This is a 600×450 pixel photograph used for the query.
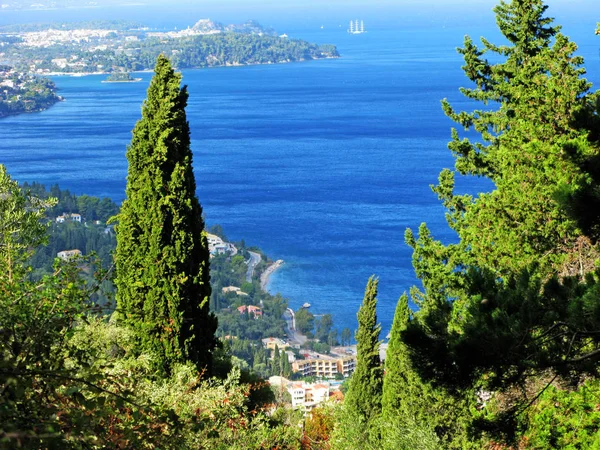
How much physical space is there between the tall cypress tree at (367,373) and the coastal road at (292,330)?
24.0m

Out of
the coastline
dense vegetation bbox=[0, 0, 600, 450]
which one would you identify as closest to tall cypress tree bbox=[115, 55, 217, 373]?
dense vegetation bbox=[0, 0, 600, 450]

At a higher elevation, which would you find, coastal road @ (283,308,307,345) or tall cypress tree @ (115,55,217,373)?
tall cypress tree @ (115,55,217,373)

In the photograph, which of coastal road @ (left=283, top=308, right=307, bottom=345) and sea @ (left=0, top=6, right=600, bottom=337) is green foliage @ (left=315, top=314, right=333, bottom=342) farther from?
coastal road @ (left=283, top=308, right=307, bottom=345)

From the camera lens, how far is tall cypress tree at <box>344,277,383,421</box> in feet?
36.6

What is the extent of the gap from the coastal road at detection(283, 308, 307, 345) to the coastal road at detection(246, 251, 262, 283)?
18.2 feet

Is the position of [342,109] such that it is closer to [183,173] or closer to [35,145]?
[35,145]

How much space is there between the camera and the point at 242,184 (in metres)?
53.6

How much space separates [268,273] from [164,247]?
1353 inches

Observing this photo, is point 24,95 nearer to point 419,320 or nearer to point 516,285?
point 419,320

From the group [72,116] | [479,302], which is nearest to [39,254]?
[479,302]

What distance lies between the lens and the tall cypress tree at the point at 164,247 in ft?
23.9

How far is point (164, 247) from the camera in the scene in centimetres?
731

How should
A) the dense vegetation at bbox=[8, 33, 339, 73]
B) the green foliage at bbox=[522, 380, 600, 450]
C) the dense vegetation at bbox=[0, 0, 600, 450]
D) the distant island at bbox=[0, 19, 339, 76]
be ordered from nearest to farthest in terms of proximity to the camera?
1. the dense vegetation at bbox=[0, 0, 600, 450]
2. the green foliage at bbox=[522, 380, 600, 450]
3. the distant island at bbox=[0, 19, 339, 76]
4. the dense vegetation at bbox=[8, 33, 339, 73]

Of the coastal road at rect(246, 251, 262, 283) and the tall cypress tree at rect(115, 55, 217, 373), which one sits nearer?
the tall cypress tree at rect(115, 55, 217, 373)
